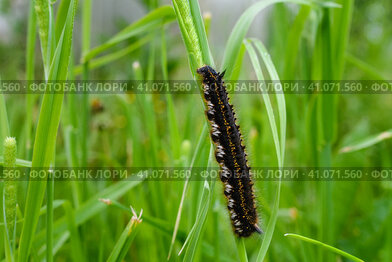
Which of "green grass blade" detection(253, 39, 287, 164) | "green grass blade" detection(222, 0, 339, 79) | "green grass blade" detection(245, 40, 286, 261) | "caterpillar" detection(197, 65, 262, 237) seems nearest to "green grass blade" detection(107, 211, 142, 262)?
"caterpillar" detection(197, 65, 262, 237)

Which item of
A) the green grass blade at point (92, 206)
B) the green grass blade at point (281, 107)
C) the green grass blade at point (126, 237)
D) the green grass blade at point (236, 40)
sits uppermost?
the green grass blade at point (236, 40)

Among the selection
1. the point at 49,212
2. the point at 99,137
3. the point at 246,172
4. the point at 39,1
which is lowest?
the point at 49,212

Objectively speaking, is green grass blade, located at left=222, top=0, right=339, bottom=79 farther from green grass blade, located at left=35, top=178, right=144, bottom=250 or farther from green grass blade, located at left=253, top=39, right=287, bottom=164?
green grass blade, located at left=35, top=178, right=144, bottom=250

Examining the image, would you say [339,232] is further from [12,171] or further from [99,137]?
[99,137]

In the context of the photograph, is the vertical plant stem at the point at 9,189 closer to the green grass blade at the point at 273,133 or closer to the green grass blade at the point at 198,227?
the green grass blade at the point at 198,227

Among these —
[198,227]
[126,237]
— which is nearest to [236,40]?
[198,227]

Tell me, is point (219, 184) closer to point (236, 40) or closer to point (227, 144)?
point (227, 144)

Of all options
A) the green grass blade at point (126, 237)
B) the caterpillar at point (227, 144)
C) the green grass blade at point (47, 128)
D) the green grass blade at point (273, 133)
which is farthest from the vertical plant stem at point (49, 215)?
the green grass blade at point (273, 133)

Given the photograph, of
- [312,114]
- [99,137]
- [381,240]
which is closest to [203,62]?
[312,114]
